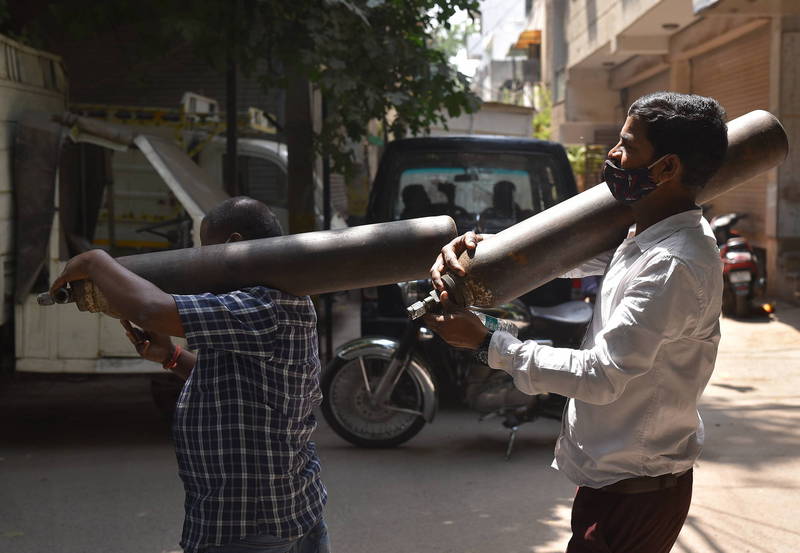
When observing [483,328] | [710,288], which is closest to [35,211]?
[483,328]

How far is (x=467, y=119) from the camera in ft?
70.7

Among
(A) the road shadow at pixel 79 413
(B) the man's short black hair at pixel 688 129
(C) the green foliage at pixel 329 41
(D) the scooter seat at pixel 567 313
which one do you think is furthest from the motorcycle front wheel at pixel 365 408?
(B) the man's short black hair at pixel 688 129

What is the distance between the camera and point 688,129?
1987 mm

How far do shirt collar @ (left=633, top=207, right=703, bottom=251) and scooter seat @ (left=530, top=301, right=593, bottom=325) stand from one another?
13.0 feet

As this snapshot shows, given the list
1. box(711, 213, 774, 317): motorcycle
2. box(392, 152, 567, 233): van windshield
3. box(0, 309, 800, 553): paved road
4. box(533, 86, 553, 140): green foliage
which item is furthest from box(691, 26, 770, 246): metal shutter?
box(533, 86, 553, 140): green foliage

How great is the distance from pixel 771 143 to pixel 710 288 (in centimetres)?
62

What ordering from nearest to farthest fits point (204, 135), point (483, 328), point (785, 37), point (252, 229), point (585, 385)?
point (585, 385), point (483, 328), point (252, 229), point (204, 135), point (785, 37)

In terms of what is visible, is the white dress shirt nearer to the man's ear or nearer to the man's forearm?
the man's ear

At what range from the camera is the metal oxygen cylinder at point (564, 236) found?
223 centimetres

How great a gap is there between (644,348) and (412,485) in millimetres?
3360

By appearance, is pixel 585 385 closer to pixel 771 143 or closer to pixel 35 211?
pixel 771 143

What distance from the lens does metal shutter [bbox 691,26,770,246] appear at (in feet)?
39.7

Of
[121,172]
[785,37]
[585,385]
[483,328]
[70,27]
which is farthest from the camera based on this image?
[785,37]

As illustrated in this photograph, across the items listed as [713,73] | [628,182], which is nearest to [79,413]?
[628,182]
